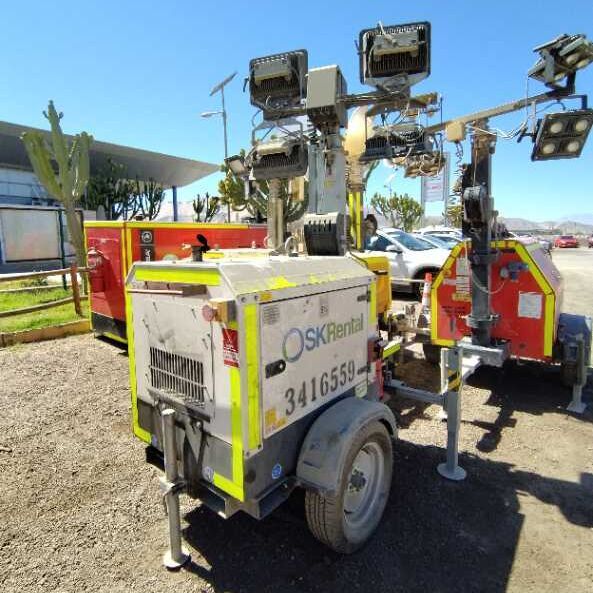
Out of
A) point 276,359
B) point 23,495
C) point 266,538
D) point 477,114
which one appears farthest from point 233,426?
point 477,114

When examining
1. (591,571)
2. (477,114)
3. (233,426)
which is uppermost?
(477,114)

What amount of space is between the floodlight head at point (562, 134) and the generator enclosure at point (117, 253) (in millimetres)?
5696

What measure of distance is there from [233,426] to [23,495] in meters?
2.34

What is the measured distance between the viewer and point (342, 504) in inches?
102

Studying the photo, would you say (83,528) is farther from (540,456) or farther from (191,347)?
(540,456)

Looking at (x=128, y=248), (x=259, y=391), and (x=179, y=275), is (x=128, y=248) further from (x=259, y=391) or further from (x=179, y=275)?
(x=259, y=391)

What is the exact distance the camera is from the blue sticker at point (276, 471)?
100 inches

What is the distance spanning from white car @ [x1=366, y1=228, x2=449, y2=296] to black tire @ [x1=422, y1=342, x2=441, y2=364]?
200 inches

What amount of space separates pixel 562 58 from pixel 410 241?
359 inches

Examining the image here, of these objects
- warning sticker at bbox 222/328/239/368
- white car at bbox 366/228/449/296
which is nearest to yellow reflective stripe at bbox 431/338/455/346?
warning sticker at bbox 222/328/239/368

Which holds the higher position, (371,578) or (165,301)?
(165,301)

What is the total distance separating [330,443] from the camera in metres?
2.61

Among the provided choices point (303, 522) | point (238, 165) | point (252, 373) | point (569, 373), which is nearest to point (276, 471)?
point (303, 522)

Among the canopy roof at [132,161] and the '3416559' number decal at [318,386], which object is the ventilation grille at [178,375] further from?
the canopy roof at [132,161]
